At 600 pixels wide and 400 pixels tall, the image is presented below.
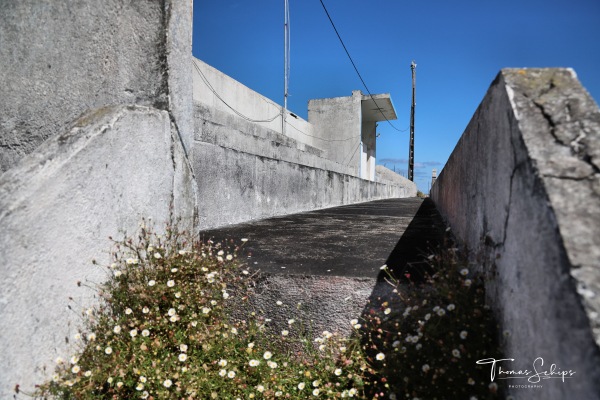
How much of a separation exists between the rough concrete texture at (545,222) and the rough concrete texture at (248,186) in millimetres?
2506

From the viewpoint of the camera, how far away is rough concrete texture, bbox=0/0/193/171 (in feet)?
8.01

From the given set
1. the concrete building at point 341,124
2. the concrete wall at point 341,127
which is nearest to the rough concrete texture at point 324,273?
the concrete building at point 341,124

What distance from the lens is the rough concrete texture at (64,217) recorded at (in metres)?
1.49

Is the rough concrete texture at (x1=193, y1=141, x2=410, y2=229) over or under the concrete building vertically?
under

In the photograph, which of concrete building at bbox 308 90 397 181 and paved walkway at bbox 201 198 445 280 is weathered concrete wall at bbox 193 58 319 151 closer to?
concrete building at bbox 308 90 397 181

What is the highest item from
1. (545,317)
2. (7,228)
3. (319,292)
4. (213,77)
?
(213,77)

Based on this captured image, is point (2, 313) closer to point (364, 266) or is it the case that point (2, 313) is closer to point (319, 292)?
point (319, 292)

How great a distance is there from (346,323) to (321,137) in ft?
44.8

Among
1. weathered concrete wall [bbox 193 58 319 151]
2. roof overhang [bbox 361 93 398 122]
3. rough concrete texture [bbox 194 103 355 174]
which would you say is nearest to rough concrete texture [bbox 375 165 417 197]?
roof overhang [bbox 361 93 398 122]

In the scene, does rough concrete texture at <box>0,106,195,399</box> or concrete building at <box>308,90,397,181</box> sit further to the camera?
concrete building at <box>308,90,397,181</box>

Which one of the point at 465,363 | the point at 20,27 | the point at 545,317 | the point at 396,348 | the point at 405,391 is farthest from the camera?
the point at 20,27

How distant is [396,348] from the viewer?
1575 mm

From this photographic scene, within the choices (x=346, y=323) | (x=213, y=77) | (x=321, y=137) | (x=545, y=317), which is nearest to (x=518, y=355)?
(x=545, y=317)

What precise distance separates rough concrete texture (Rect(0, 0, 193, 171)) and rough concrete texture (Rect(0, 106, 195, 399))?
0.36 meters
